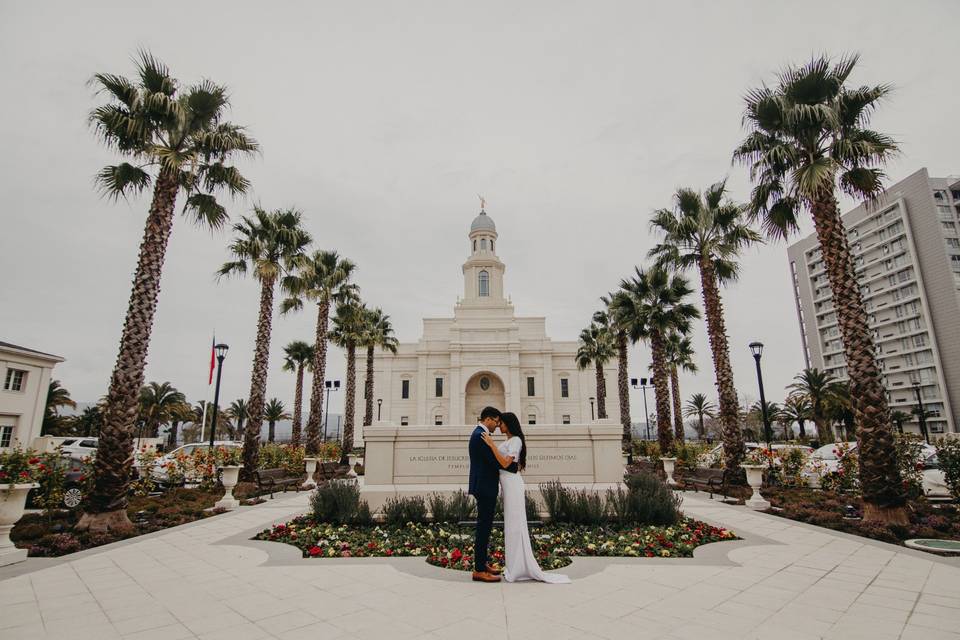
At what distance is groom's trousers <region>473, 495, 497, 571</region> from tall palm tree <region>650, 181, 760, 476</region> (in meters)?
13.0

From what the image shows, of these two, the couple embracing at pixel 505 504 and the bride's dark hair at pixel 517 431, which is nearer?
the couple embracing at pixel 505 504

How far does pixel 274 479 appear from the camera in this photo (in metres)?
15.7

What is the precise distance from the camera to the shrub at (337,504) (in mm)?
8906

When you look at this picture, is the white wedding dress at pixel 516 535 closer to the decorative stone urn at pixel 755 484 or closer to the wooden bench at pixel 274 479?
the decorative stone urn at pixel 755 484

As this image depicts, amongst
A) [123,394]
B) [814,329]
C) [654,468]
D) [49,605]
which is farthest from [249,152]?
[814,329]

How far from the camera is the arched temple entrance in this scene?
47594 mm

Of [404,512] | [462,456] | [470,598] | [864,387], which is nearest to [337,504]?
[404,512]

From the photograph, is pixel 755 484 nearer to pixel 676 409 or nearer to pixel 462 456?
pixel 462 456

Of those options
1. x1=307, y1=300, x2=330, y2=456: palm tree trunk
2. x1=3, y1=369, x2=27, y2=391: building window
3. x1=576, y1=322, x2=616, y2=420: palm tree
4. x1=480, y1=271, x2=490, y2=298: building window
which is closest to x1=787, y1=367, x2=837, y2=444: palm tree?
x1=576, y1=322, x2=616, y2=420: palm tree

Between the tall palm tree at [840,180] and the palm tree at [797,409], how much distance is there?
34299 millimetres

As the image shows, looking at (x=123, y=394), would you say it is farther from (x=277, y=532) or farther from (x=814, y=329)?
(x=814, y=329)

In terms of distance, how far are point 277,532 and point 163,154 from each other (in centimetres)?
898

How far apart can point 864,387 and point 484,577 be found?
9.32m

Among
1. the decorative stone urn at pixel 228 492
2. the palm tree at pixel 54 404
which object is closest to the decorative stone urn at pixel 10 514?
the decorative stone urn at pixel 228 492
